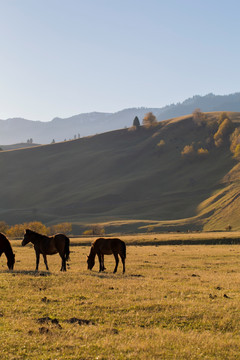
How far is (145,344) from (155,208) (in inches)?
5209

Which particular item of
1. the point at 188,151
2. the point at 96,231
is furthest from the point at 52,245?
the point at 188,151

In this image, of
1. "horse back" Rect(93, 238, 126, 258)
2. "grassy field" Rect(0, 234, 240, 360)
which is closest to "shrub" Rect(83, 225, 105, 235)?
Result: "horse back" Rect(93, 238, 126, 258)

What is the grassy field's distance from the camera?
32.3 ft

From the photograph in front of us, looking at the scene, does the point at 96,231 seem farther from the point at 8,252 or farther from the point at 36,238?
the point at 8,252

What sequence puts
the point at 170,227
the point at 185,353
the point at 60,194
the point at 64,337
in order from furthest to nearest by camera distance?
1. the point at 60,194
2. the point at 170,227
3. the point at 64,337
4. the point at 185,353

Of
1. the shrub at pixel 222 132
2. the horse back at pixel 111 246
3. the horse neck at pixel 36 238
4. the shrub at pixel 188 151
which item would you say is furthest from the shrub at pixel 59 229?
the shrub at pixel 222 132

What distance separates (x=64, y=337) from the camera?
10711 millimetres

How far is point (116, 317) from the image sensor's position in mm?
12945

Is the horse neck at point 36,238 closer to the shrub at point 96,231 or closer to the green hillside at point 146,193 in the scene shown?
the shrub at point 96,231

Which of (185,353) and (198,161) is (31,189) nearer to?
(198,161)

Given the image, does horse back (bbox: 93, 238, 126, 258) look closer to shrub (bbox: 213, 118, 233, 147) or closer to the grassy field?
the grassy field

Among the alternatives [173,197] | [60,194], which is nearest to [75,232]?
[173,197]

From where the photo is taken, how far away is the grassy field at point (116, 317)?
9.84m

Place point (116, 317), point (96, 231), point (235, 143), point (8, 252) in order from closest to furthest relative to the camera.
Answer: point (116, 317) → point (8, 252) → point (96, 231) → point (235, 143)
